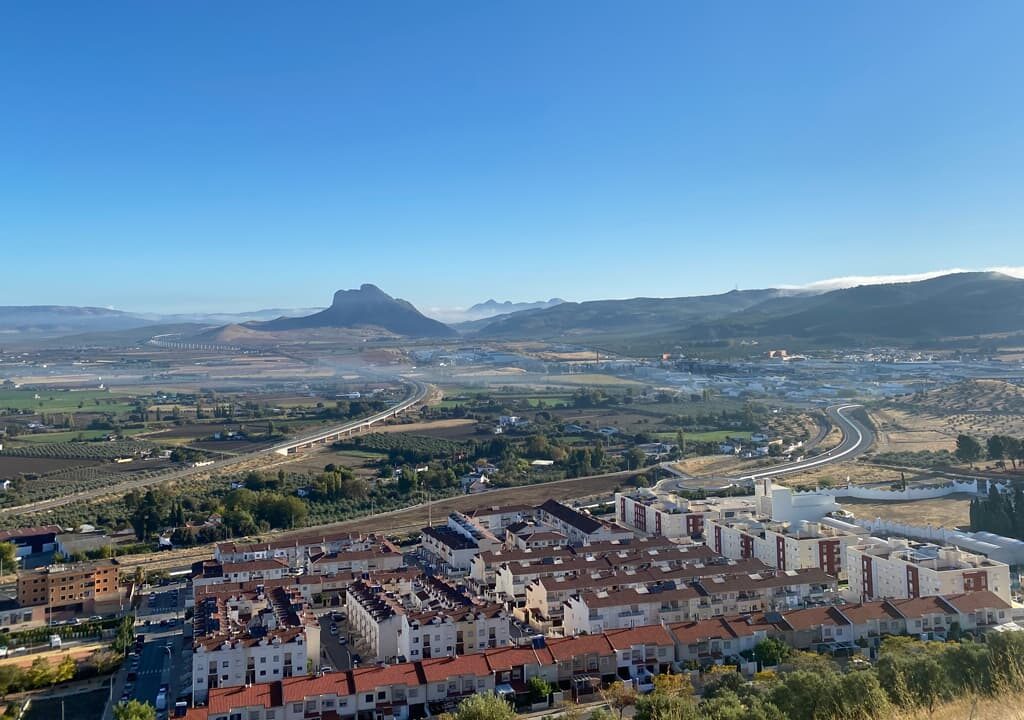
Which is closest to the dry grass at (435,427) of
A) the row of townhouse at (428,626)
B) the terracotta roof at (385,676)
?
the row of townhouse at (428,626)

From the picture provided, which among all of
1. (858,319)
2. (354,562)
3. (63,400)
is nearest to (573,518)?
(354,562)

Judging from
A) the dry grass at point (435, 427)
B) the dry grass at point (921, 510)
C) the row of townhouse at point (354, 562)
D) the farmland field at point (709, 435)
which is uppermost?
the row of townhouse at point (354, 562)

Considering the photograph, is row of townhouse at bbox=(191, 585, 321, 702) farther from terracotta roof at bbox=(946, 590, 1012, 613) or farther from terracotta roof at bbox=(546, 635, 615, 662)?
terracotta roof at bbox=(946, 590, 1012, 613)

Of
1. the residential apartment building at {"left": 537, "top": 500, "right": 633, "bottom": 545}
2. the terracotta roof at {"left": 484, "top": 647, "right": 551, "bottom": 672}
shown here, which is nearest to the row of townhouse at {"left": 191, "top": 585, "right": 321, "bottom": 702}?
the terracotta roof at {"left": 484, "top": 647, "right": 551, "bottom": 672}

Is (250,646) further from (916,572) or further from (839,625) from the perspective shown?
(916,572)

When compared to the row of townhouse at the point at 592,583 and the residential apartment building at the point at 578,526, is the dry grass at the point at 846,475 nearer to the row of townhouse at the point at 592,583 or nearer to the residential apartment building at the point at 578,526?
the residential apartment building at the point at 578,526
